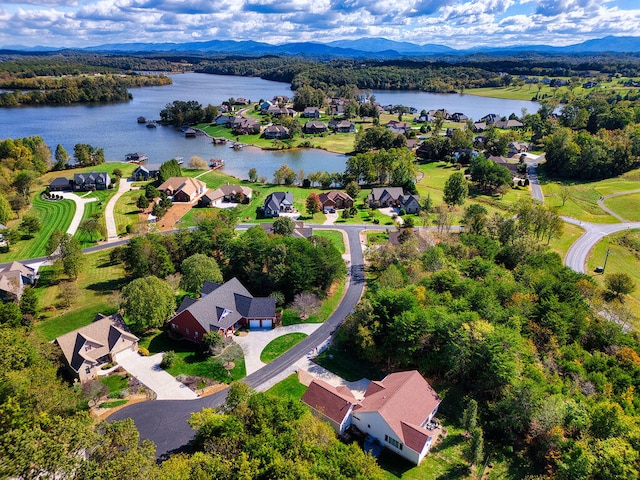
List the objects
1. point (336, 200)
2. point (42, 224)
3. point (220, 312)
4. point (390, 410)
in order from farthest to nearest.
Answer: point (336, 200), point (42, 224), point (220, 312), point (390, 410)

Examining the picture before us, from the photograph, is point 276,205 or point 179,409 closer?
point 179,409

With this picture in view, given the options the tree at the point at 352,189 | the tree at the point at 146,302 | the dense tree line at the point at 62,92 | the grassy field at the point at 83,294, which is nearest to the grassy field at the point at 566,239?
the tree at the point at 352,189

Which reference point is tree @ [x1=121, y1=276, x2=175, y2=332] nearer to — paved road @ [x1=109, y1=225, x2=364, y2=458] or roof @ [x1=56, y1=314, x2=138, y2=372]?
roof @ [x1=56, y1=314, x2=138, y2=372]

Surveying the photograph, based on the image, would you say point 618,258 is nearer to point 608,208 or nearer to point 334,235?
point 608,208

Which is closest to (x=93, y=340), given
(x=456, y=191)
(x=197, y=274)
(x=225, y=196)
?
(x=197, y=274)

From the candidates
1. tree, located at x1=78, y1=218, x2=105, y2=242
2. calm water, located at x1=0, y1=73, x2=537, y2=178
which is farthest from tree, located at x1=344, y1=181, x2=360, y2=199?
tree, located at x1=78, y1=218, x2=105, y2=242

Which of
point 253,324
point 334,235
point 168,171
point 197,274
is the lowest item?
point 253,324

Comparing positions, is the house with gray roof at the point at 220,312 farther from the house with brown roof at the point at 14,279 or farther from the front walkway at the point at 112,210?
the front walkway at the point at 112,210
